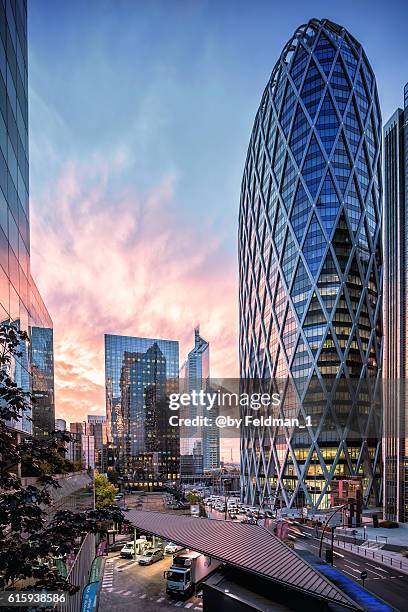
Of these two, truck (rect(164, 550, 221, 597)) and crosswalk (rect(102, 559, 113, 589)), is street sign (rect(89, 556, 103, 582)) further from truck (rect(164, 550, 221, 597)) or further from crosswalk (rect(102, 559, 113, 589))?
truck (rect(164, 550, 221, 597))

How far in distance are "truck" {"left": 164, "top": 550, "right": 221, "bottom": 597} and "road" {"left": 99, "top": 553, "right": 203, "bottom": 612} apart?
1.74ft

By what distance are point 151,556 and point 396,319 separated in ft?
194

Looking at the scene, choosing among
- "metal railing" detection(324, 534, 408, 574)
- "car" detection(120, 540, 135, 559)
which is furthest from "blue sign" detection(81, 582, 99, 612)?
"metal railing" detection(324, 534, 408, 574)

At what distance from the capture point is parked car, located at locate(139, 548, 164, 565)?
32.8 m

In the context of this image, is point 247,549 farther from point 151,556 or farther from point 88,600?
point 151,556

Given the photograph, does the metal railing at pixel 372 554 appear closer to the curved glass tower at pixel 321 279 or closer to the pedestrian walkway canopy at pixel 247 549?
the pedestrian walkway canopy at pixel 247 549

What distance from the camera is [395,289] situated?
76000 millimetres

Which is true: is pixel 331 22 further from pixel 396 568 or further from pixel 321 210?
pixel 396 568

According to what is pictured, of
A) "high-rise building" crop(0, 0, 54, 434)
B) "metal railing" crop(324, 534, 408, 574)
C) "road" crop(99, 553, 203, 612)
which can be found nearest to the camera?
"high-rise building" crop(0, 0, 54, 434)

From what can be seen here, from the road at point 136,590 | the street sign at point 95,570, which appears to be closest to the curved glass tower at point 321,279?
the road at point 136,590

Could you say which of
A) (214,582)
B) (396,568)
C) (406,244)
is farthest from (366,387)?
(214,582)

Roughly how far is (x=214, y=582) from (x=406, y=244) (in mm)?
66343

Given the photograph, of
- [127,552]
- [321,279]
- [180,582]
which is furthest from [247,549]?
[321,279]

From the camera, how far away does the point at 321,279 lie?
325 ft
